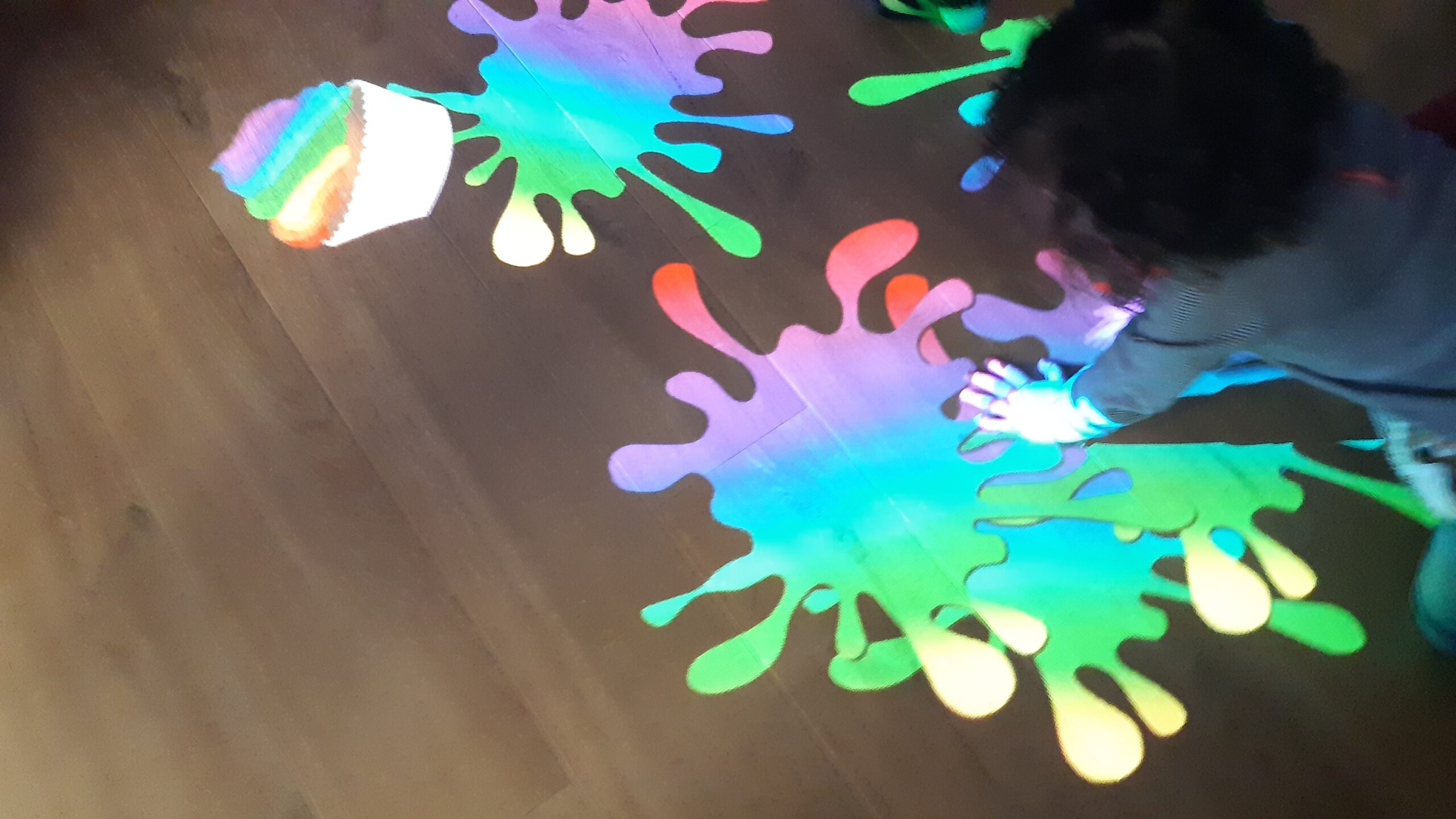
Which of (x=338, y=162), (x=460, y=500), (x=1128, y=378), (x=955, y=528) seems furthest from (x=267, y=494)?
(x=1128, y=378)

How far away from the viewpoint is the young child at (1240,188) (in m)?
0.53

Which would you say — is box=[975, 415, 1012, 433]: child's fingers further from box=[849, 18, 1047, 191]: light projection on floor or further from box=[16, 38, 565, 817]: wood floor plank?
box=[16, 38, 565, 817]: wood floor plank

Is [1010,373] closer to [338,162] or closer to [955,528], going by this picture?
[955,528]

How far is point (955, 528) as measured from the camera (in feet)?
3.10

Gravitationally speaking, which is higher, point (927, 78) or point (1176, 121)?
point (1176, 121)

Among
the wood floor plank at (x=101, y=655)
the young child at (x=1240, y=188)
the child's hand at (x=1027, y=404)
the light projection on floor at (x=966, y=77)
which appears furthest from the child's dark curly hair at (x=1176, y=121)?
the wood floor plank at (x=101, y=655)

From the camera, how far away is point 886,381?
39.2 inches

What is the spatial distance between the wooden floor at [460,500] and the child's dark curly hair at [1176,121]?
452mm

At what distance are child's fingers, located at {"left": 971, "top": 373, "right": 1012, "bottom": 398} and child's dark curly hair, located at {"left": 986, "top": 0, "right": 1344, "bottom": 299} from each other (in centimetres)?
41

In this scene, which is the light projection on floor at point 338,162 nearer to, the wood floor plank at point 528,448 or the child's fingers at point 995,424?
the wood floor plank at point 528,448

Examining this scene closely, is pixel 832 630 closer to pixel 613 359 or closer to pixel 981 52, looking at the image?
pixel 613 359

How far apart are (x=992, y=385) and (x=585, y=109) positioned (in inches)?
23.0

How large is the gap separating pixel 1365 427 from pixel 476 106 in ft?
3.47

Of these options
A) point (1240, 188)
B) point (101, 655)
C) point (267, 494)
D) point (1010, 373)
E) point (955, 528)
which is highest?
point (1240, 188)
